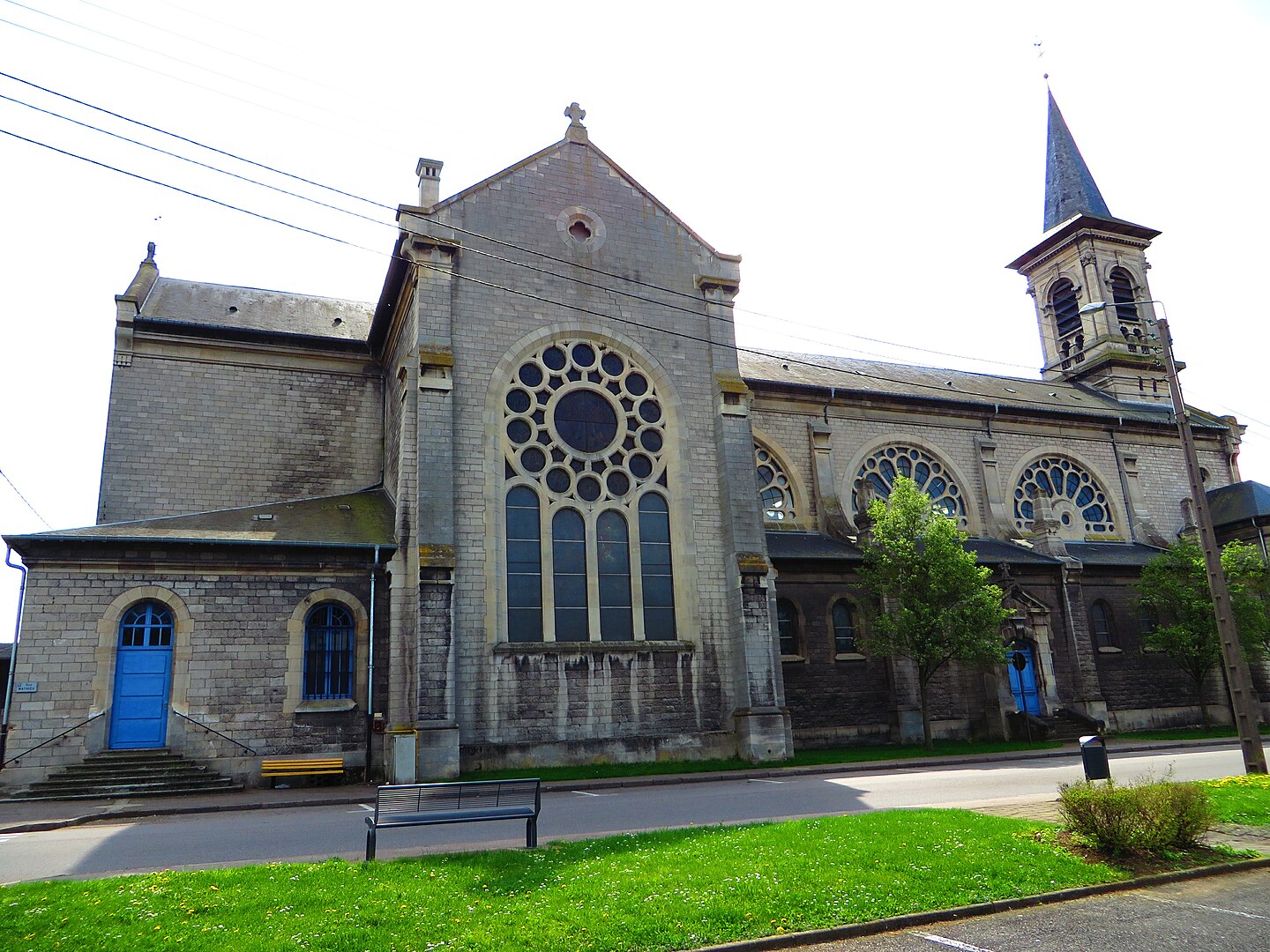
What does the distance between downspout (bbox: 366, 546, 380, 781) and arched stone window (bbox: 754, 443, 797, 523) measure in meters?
14.5

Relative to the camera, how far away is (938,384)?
123 ft

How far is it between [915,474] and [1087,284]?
61.4 feet

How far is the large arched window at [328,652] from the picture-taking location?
20.1 metres

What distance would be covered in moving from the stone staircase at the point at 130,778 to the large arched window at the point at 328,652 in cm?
260

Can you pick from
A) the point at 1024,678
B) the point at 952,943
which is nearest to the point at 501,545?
the point at 952,943

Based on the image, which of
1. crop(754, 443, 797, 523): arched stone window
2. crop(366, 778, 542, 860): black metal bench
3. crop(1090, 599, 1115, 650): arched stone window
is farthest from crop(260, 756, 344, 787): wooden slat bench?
crop(1090, 599, 1115, 650): arched stone window

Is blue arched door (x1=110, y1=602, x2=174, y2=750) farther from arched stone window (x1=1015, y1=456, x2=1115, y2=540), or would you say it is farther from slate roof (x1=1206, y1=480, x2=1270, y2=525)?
slate roof (x1=1206, y1=480, x2=1270, y2=525)

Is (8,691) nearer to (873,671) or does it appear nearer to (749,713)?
(749,713)

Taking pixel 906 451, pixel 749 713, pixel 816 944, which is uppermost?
pixel 906 451

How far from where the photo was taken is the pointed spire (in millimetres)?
46094

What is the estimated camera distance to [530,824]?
10109 millimetres

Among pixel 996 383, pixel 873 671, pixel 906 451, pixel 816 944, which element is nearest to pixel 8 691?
pixel 816 944

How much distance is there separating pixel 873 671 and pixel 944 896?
64.5ft

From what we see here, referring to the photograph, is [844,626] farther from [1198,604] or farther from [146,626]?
[146,626]
